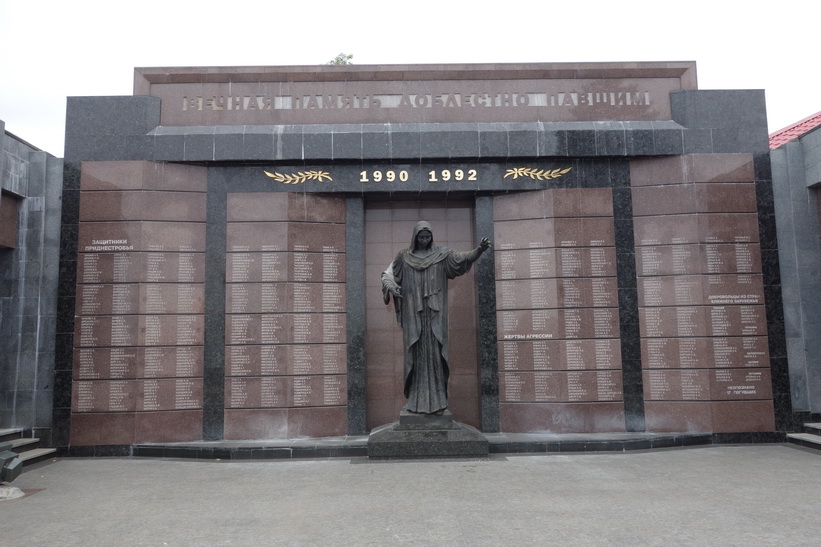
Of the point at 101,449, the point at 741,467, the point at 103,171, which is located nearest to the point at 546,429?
the point at 741,467

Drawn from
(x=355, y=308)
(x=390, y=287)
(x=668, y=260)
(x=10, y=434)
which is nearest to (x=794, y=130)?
(x=668, y=260)

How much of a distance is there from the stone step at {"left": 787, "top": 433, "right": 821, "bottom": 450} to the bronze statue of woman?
6.02 m

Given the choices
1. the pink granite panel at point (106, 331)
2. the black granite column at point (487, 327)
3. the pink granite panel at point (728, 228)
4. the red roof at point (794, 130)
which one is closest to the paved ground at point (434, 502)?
the black granite column at point (487, 327)

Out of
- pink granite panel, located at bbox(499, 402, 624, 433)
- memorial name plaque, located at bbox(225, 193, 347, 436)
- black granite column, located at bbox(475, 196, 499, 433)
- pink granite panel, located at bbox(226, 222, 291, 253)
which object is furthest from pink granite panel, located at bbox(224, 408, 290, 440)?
pink granite panel, located at bbox(499, 402, 624, 433)

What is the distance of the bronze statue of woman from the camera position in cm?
925

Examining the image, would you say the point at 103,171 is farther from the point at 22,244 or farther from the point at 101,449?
the point at 101,449

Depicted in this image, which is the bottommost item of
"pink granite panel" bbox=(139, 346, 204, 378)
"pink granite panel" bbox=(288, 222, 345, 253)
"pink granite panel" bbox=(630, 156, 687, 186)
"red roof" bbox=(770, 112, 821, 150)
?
Answer: "pink granite panel" bbox=(139, 346, 204, 378)

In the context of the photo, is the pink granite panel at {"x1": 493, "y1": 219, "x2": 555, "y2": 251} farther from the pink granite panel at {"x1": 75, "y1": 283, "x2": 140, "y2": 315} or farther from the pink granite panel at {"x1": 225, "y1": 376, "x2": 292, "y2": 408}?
the pink granite panel at {"x1": 75, "y1": 283, "x2": 140, "y2": 315}

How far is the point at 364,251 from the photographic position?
1109 centimetres

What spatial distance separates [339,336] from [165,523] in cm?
494

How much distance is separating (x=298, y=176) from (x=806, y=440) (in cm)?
993

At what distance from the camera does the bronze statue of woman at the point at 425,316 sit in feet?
30.3

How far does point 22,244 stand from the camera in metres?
10.2

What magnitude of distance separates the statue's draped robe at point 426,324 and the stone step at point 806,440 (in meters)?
6.02
